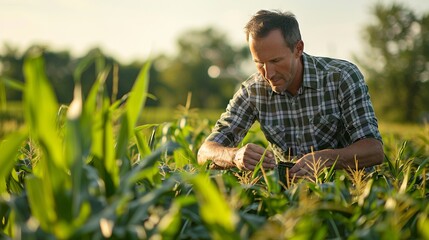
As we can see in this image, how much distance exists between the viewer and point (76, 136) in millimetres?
1189

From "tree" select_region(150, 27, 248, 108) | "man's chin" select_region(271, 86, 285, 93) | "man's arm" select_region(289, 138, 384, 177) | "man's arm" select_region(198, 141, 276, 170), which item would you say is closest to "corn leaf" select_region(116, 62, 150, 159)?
"man's arm" select_region(198, 141, 276, 170)

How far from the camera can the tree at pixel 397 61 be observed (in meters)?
32.4

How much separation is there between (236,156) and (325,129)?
882 mm

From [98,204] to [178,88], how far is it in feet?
214

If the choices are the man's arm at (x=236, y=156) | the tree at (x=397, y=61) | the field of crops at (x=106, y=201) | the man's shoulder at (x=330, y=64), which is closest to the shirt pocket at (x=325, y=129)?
the man's shoulder at (x=330, y=64)

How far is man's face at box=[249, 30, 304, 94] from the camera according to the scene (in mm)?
3180

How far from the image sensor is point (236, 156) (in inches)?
109

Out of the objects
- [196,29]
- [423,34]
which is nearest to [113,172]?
[423,34]

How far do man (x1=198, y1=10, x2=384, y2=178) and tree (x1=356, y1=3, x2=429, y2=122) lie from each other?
29.2 metres

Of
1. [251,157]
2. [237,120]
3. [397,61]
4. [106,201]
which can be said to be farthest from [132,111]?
[397,61]

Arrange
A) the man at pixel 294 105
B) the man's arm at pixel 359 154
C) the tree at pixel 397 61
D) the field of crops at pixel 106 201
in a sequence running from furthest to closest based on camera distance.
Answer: the tree at pixel 397 61 < the man at pixel 294 105 < the man's arm at pixel 359 154 < the field of crops at pixel 106 201

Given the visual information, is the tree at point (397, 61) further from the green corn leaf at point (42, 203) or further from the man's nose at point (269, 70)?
the green corn leaf at point (42, 203)

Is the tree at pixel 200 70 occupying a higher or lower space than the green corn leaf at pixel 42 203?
lower

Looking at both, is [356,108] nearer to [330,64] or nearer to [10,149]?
[330,64]
